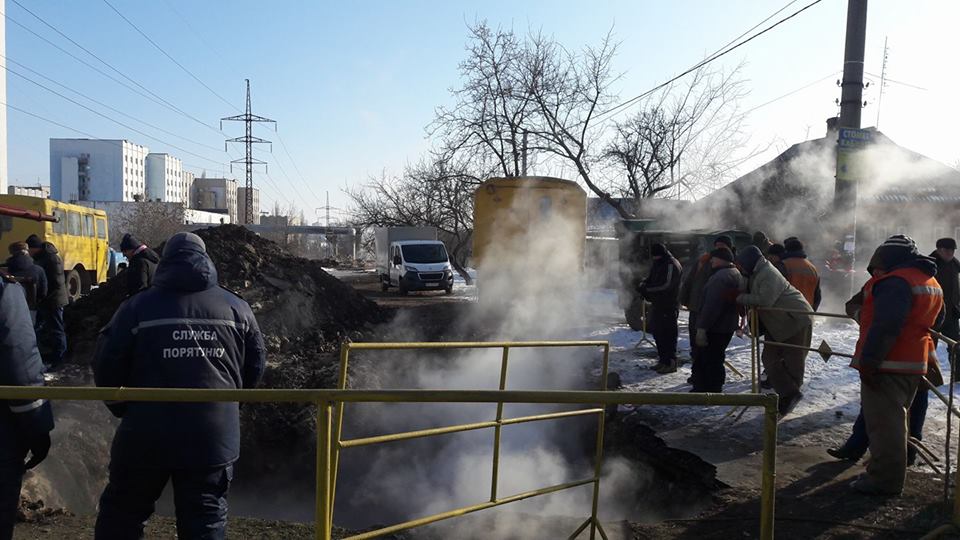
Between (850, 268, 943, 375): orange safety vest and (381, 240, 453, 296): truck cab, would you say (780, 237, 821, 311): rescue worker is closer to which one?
(850, 268, 943, 375): orange safety vest

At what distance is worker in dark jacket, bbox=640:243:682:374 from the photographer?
890cm

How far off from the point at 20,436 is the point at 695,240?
10860 mm

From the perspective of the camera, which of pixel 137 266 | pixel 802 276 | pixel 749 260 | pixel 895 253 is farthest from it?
pixel 137 266

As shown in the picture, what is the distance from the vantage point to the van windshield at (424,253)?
2303cm

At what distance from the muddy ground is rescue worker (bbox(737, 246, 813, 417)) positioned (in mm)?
1283

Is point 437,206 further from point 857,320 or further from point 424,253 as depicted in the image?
point 857,320

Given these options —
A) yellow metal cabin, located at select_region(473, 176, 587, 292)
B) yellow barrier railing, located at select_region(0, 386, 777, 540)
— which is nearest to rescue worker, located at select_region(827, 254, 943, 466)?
yellow barrier railing, located at select_region(0, 386, 777, 540)

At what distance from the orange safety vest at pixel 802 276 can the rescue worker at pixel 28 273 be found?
9.36 m

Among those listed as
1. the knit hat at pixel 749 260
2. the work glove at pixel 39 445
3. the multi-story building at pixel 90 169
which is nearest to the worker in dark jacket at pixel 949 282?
the knit hat at pixel 749 260

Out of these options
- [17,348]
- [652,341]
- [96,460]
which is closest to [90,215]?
[96,460]

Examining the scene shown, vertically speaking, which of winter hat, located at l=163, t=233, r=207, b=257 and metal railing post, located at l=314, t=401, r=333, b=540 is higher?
winter hat, located at l=163, t=233, r=207, b=257

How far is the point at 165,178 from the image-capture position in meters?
121

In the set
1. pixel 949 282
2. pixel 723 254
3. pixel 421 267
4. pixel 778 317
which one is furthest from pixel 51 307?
pixel 421 267

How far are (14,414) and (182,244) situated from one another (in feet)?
3.95
